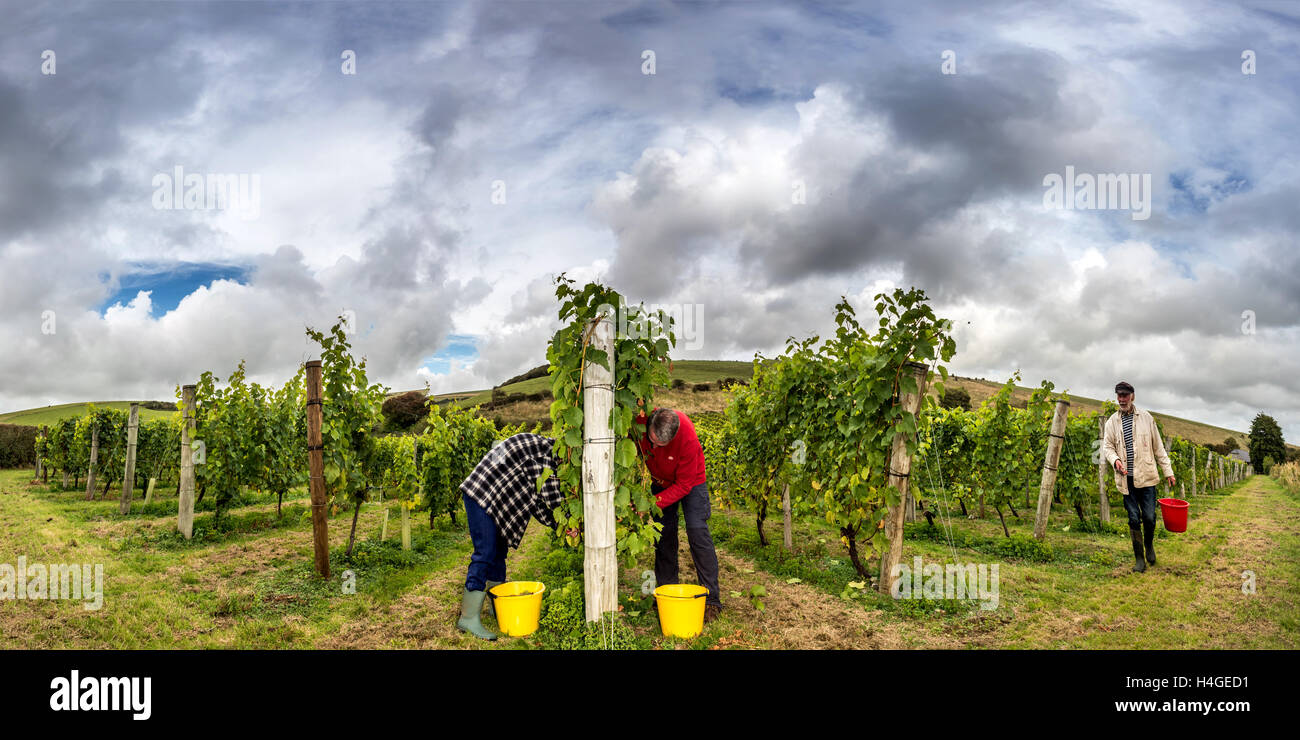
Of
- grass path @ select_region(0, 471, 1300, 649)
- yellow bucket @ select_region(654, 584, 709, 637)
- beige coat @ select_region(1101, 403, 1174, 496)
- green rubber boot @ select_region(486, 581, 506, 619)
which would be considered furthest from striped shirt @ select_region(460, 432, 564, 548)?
beige coat @ select_region(1101, 403, 1174, 496)

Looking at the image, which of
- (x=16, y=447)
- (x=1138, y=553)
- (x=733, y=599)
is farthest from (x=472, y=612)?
(x=16, y=447)

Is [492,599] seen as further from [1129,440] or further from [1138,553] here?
[1138,553]

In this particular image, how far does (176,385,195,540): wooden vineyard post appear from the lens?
389 inches

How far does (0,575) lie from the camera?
24.0ft

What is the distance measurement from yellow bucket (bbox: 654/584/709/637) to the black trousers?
0.33m

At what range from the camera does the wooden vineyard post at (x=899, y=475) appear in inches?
234

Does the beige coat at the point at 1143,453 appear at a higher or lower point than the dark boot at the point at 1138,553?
higher

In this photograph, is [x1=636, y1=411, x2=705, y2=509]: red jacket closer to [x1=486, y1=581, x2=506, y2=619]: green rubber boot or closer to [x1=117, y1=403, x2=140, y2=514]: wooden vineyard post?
[x1=486, y1=581, x2=506, y2=619]: green rubber boot

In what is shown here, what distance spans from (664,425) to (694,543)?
110 centimetres

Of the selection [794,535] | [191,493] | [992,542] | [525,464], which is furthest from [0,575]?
[992,542]

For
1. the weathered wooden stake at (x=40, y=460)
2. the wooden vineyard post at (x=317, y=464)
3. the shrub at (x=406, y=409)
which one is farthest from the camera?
the shrub at (x=406, y=409)

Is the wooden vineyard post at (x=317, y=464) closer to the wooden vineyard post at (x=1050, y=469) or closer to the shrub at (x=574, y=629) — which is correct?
the shrub at (x=574, y=629)

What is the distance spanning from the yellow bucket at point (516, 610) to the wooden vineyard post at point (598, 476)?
42cm

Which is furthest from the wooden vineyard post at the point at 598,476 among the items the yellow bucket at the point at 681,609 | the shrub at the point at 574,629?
the yellow bucket at the point at 681,609
